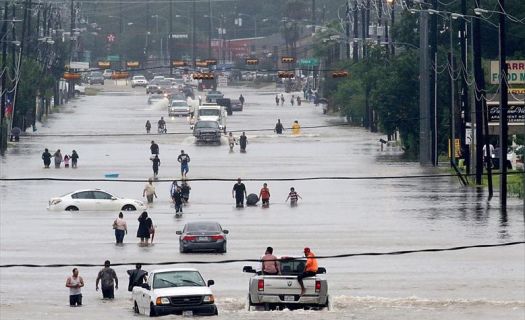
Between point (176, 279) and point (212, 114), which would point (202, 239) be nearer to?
point (176, 279)

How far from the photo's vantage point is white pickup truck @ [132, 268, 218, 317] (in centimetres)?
4038

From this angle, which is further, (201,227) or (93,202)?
(93,202)

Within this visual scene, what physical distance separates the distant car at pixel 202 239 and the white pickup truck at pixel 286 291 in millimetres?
12594

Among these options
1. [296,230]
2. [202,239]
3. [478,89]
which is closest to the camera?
[202,239]

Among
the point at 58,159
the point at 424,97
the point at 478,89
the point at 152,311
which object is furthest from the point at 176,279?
the point at 424,97

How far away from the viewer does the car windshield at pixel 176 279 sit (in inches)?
1618

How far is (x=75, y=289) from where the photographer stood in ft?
142

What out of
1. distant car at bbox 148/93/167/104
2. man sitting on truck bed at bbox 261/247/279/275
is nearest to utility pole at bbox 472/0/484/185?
man sitting on truck bed at bbox 261/247/279/275

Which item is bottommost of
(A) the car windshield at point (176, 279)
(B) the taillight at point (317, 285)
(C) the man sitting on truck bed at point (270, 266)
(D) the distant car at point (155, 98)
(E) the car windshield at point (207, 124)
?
(B) the taillight at point (317, 285)

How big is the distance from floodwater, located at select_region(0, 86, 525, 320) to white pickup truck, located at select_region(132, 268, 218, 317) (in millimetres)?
510

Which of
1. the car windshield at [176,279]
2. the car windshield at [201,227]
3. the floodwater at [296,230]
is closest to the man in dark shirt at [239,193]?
the floodwater at [296,230]

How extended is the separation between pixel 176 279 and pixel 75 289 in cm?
318

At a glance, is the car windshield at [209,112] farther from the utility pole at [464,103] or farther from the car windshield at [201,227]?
the car windshield at [201,227]

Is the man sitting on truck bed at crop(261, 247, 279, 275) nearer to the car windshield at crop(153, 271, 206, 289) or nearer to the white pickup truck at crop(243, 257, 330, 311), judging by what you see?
the white pickup truck at crop(243, 257, 330, 311)
